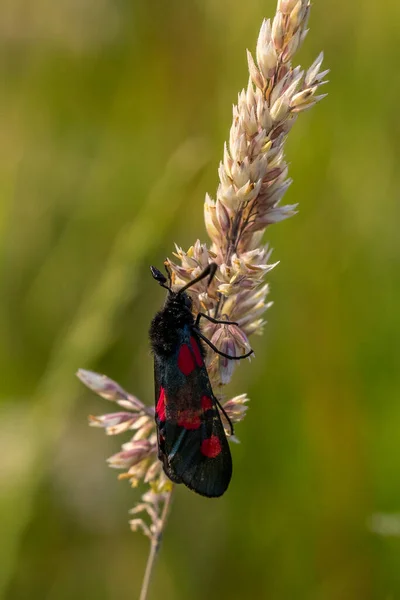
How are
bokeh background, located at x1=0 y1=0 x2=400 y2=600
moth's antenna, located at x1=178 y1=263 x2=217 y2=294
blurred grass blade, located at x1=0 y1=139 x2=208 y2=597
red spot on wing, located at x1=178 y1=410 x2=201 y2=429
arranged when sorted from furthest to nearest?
bokeh background, located at x1=0 y1=0 x2=400 y2=600 → blurred grass blade, located at x1=0 y1=139 x2=208 y2=597 → red spot on wing, located at x1=178 y1=410 x2=201 y2=429 → moth's antenna, located at x1=178 y1=263 x2=217 y2=294

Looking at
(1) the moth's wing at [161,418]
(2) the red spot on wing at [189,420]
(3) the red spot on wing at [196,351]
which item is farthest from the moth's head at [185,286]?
(2) the red spot on wing at [189,420]

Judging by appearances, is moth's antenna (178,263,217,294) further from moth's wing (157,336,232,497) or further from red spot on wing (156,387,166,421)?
red spot on wing (156,387,166,421)

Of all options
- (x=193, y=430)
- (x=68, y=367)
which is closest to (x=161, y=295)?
(x=68, y=367)

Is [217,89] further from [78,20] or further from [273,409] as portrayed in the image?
[273,409]

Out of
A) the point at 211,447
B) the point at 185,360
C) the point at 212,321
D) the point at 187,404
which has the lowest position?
the point at 211,447

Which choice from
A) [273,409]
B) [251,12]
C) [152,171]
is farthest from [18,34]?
[273,409]

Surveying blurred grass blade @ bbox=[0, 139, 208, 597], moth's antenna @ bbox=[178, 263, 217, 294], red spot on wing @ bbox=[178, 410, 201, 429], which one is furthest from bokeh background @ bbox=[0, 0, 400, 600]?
Result: moth's antenna @ bbox=[178, 263, 217, 294]

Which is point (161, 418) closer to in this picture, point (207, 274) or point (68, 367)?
point (207, 274)
